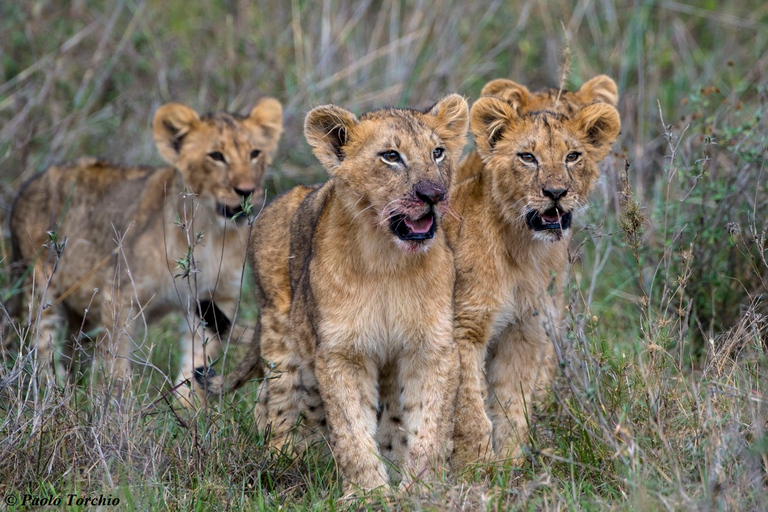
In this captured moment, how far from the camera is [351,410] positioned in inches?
179

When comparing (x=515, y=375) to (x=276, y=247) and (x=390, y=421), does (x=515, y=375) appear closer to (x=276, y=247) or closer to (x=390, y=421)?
(x=390, y=421)

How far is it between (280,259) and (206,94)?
14.8 feet

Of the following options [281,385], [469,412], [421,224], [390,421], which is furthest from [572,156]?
[281,385]

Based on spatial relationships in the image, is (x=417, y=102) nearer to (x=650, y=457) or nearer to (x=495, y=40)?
(x=495, y=40)

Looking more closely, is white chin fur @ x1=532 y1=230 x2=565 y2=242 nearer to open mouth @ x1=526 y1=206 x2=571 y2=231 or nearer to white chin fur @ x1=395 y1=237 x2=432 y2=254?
open mouth @ x1=526 y1=206 x2=571 y2=231

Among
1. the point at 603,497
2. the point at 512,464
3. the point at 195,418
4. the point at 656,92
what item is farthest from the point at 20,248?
the point at 656,92

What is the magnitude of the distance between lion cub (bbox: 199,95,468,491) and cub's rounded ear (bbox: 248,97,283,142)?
2212mm

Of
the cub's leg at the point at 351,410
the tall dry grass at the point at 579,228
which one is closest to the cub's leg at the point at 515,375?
the tall dry grass at the point at 579,228

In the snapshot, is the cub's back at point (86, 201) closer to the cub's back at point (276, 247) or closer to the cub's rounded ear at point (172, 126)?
the cub's rounded ear at point (172, 126)

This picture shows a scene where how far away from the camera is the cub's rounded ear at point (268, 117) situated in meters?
6.98

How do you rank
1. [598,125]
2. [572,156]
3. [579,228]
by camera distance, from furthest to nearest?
[579,228], [598,125], [572,156]

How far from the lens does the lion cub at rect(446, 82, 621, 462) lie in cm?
489

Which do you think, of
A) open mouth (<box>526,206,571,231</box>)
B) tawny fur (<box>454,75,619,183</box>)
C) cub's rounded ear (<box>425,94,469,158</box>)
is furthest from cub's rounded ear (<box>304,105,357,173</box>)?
tawny fur (<box>454,75,619,183</box>)

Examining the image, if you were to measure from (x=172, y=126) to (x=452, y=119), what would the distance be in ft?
8.57
